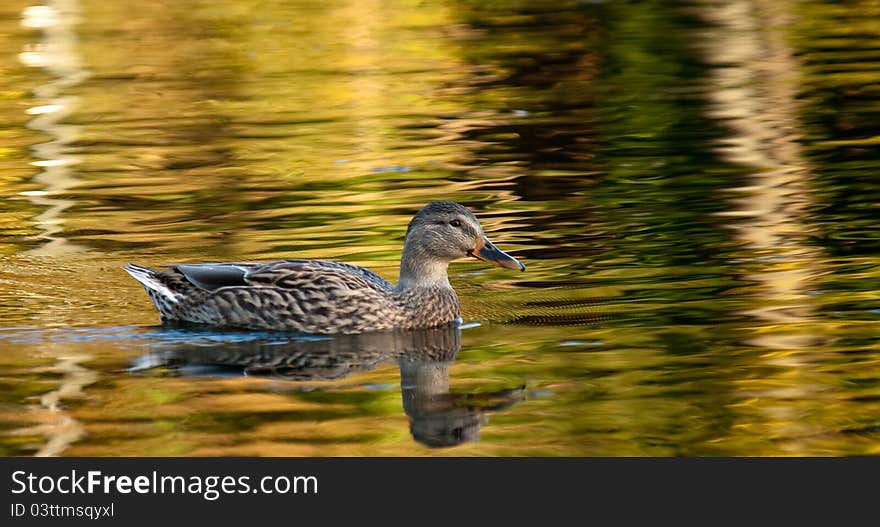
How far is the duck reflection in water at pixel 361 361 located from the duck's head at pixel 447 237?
53 centimetres

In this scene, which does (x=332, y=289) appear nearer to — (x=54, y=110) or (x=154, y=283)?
(x=154, y=283)

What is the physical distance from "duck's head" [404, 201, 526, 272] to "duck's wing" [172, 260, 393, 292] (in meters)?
0.35

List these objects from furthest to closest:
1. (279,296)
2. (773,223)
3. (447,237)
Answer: (773,223) → (447,237) → (279,296)

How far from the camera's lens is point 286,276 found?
11.8m

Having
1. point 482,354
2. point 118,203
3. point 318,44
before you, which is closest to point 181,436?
point 482,354

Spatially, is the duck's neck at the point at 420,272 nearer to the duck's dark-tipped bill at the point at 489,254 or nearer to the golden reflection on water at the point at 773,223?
the duck's dark-tipped bill at the point at 489,254

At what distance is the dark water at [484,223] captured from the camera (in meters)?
9.35

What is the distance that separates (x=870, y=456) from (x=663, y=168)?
9.12 m

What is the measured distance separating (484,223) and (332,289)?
12.1ft

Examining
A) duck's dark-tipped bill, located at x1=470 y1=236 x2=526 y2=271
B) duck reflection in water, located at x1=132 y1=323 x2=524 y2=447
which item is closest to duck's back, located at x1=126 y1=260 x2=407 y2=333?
duck reflection in water, located at x1=132 y1=323 x2=524 y2=447

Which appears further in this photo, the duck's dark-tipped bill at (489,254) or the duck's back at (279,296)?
the duck's dark-tipped bill at (489,254)

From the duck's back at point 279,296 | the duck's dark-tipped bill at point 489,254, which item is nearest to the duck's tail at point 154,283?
the duck's back at point 279,296

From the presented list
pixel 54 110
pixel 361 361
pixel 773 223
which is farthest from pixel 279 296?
pixel 54 110

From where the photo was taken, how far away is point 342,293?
1155cm
